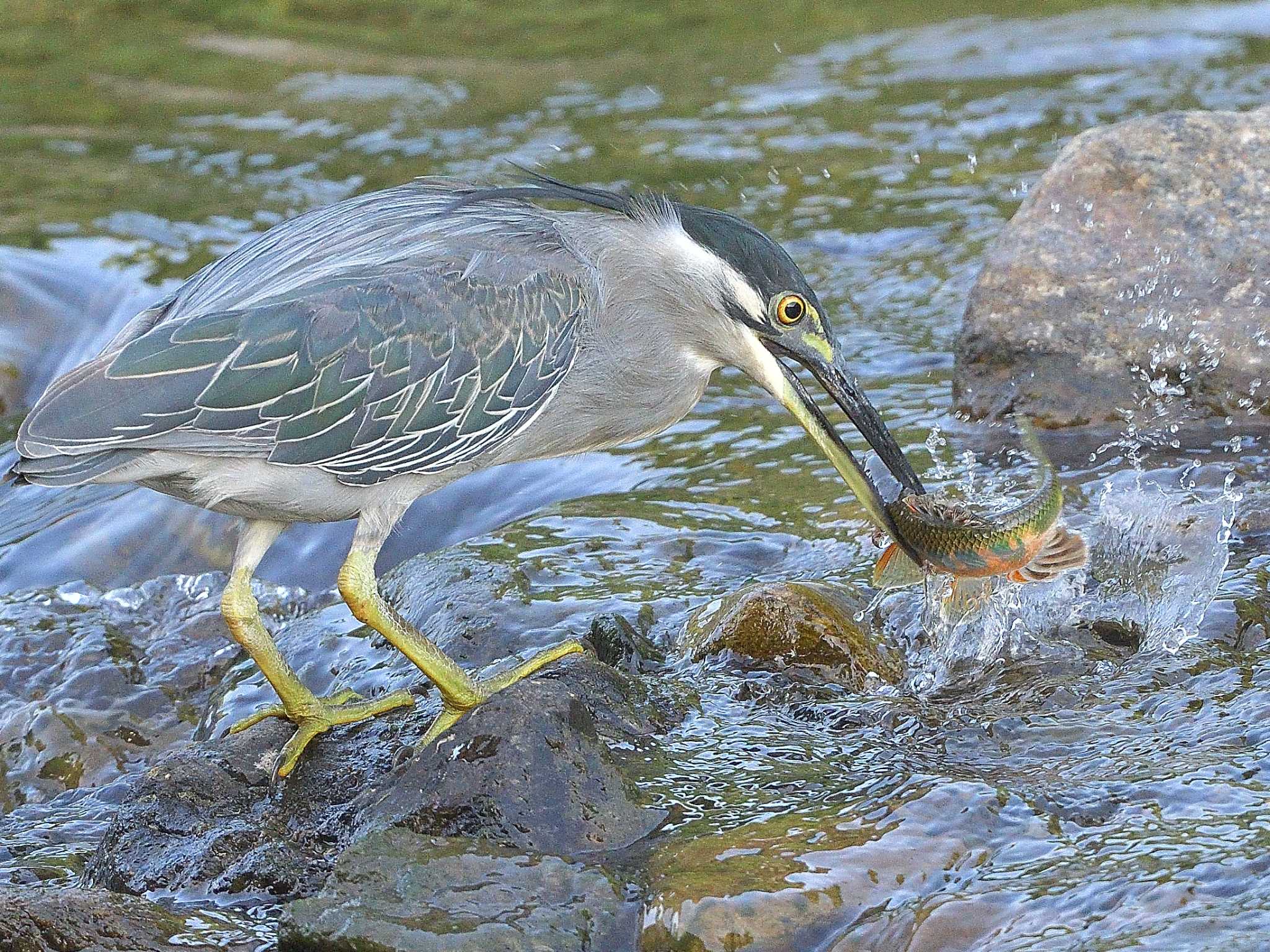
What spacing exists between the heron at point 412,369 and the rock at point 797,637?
37 centimetres

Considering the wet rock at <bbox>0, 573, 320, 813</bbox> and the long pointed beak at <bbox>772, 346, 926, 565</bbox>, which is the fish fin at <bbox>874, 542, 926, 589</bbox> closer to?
the long pointed beak at <bbox>772, 346, 926, 565</bbox>

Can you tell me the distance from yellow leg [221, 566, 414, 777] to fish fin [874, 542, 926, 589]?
5.29 ft

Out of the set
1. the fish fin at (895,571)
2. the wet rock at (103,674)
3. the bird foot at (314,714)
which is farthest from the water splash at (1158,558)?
the wet rock at (103,674)

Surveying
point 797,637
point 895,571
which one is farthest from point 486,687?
point 895,571

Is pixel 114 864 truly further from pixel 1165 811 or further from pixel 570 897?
pixel 1165 811

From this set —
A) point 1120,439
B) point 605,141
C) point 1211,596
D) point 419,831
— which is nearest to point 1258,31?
point 605,141

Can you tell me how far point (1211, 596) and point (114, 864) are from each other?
10.8 ft

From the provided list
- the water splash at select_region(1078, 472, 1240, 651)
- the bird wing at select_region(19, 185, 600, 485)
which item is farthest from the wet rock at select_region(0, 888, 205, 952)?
the water splash at select_region(1078, 472, 1240, 651)

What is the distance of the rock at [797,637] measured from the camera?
15.5ft

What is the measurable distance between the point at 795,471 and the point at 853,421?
1.61 m

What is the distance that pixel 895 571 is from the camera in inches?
186

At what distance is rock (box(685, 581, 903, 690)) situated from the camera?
472 centimetres

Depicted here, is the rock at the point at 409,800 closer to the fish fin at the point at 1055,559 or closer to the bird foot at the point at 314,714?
the bird foot at the point at 314,714

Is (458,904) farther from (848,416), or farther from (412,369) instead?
(848,416)
